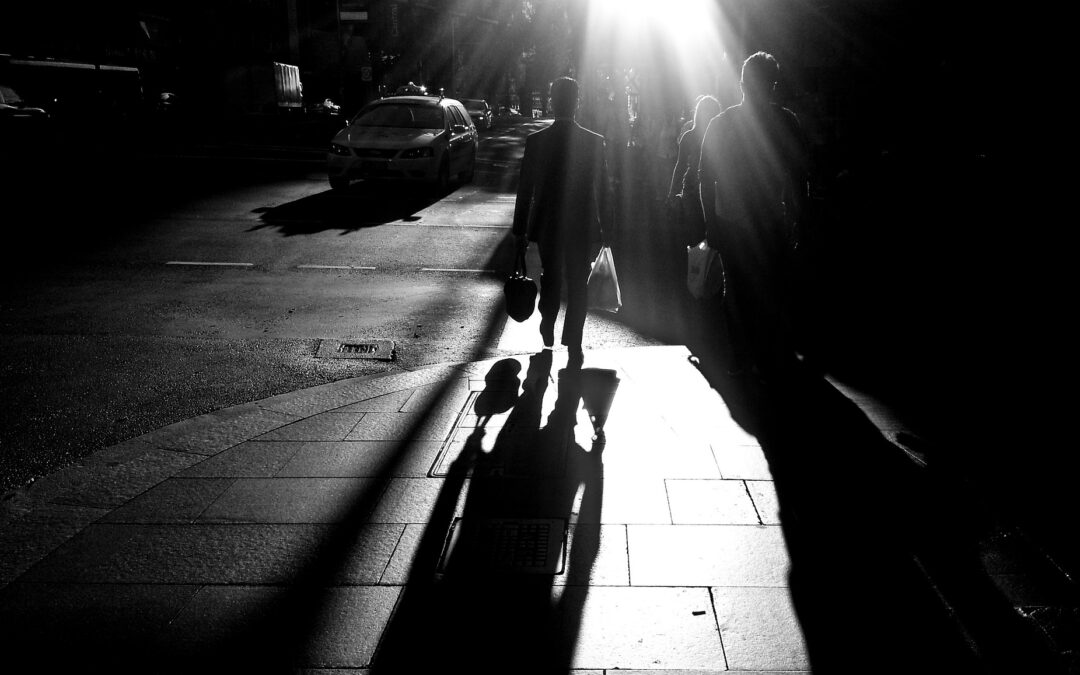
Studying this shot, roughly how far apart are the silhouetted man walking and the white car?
10.2 metres

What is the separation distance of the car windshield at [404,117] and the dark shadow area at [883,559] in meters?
13.2

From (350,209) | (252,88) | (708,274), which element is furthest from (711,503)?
(252,88)

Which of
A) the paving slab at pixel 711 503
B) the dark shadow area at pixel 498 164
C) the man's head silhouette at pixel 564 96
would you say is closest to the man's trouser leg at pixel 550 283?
the man's head silhouette at pixel 564 96

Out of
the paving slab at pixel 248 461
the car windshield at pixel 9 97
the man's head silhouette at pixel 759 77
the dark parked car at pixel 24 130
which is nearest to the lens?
the paving slab at pixel 248 461

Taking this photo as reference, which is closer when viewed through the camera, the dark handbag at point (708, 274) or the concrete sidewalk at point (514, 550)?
the concrete sidewalk at point (514, 550)

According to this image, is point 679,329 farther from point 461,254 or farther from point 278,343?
point 461,254

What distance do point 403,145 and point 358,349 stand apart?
9691mm

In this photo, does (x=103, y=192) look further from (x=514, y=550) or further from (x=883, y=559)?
(x=883, y=559)

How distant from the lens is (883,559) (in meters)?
3.53

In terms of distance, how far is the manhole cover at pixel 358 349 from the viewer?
6750mm

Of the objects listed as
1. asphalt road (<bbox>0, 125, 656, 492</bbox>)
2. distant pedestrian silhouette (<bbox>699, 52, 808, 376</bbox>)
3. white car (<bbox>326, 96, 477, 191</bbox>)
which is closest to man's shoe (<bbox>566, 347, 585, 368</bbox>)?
asphalt road (<bbox>0, 125, 656, 492</bbox>)

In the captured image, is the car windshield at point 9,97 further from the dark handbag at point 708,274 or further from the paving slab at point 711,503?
the paving slab at point 711,503

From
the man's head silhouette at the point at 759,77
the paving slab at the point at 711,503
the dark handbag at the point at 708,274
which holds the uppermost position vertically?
the man's head silhouette at the point at 759,77

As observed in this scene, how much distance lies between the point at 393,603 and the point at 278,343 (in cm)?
417
